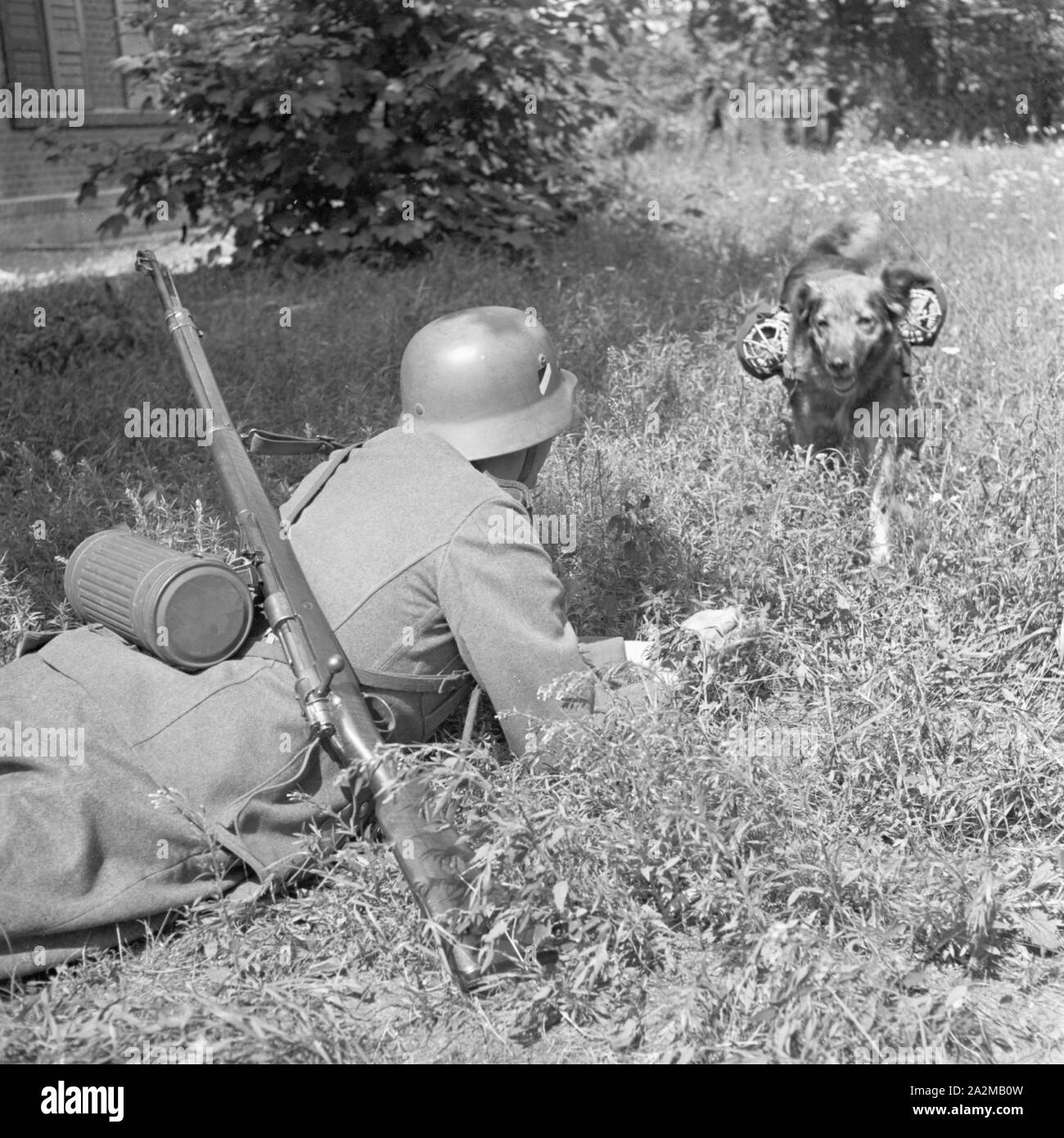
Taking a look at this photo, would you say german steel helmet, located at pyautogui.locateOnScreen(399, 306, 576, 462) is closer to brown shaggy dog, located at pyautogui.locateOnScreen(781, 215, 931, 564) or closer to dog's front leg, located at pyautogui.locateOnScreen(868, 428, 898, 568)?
dog's front leg, located at pyautogui.locateOnScreen(868, 428, 898, 568)

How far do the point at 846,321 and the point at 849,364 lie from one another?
0.26 meters

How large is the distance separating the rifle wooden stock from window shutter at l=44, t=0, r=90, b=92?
1458cm

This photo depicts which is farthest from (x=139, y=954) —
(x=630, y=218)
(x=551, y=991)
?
(x=630, y=218)

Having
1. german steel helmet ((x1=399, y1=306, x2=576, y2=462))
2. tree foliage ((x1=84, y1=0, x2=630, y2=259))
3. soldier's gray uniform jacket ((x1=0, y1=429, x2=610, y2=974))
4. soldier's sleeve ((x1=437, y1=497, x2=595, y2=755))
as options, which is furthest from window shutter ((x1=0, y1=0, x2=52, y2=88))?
soldier's sleeve ((x1=437, y1=497, x2=595, y2=755))

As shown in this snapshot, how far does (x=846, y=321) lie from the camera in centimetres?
516

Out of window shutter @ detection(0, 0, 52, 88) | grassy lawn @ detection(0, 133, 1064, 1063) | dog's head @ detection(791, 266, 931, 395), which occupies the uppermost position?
window shutter @ detection(0, 0, 52, 88)

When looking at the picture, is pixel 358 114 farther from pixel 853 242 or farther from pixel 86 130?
pixel 86 130

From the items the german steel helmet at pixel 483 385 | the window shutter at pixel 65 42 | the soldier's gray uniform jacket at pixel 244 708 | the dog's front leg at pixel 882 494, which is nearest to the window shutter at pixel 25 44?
the window shutter at pixel 65 42

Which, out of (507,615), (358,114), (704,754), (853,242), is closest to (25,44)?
(358,114)

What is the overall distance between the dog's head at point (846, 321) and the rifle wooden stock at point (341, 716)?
8.77ft

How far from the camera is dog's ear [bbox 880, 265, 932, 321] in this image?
534 cm

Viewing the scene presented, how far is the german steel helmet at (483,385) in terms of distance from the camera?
3.11m

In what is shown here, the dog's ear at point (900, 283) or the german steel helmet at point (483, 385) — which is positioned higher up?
the german steel helmet at point (483, 385)

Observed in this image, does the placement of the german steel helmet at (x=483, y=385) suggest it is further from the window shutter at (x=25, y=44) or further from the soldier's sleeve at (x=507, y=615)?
the window shutter at (x=25, y=44)
